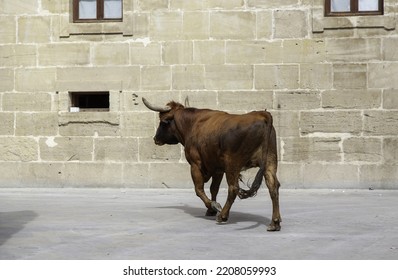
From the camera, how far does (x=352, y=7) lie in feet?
43.9

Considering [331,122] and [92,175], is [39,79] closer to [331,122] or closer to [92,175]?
[92,175]

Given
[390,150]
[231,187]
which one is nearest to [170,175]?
[390,150]

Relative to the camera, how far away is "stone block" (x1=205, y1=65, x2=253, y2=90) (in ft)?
44.0

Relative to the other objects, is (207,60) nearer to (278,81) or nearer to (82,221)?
(278,81)

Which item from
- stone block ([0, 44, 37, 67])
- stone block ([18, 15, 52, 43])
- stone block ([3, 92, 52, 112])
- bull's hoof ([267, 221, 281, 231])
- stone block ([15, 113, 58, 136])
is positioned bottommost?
bull's hoof ([267, 221, 281, 231])

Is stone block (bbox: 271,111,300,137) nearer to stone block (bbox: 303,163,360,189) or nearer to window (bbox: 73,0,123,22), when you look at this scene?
stone block (bbox: 303,163,360,189)

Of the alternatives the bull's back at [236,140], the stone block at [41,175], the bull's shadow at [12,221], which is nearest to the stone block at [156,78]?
the stone block at [41,175]

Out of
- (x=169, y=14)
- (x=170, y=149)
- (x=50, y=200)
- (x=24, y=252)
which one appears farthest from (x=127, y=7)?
(x=24, y=252)

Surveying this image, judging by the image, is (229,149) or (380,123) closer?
(229,149)

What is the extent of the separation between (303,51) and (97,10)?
3877 millimetres

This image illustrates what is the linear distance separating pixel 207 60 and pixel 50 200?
148 inches

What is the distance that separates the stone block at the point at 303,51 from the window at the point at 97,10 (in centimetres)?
313

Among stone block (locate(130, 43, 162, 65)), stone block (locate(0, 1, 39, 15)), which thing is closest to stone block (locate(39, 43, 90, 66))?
stone block (locate(0, 1, 39, 15))

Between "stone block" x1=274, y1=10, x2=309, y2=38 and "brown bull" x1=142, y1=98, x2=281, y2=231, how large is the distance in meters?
4.11
